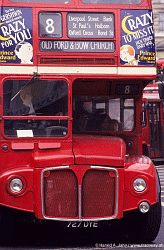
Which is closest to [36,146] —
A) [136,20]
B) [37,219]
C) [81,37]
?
[37,219]

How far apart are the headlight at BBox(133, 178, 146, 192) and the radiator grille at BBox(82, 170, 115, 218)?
0.92ft

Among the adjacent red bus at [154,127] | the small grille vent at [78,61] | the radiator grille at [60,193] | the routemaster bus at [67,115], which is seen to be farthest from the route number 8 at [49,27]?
the adjacent red bus at [154,127]

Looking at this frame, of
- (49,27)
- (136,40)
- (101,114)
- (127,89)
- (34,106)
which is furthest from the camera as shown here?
(101,114)

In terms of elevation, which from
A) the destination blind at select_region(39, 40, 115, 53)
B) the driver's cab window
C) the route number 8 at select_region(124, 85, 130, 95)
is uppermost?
the destination blind at select_region(39, 40, 115, 53)

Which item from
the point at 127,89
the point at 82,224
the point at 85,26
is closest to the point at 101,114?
the point at 127,89

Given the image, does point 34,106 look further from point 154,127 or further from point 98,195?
point 154,127

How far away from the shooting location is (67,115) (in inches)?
341

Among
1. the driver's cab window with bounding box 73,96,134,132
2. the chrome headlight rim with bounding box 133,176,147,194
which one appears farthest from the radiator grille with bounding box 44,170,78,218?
the driver's cab window with bounding box 73,96,134,132

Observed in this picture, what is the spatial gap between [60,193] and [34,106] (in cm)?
123

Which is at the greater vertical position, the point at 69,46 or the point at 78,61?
the point at 69,46

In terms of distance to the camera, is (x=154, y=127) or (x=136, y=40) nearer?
(x=136, y=40)

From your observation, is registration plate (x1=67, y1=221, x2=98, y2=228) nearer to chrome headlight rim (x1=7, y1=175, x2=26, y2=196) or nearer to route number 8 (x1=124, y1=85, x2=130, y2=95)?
chrome headlight rim (x1=7, y1=175, x2=26, y2=196)

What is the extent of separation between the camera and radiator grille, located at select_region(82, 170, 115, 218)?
8.11 metres

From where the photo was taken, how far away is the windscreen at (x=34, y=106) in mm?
8594
